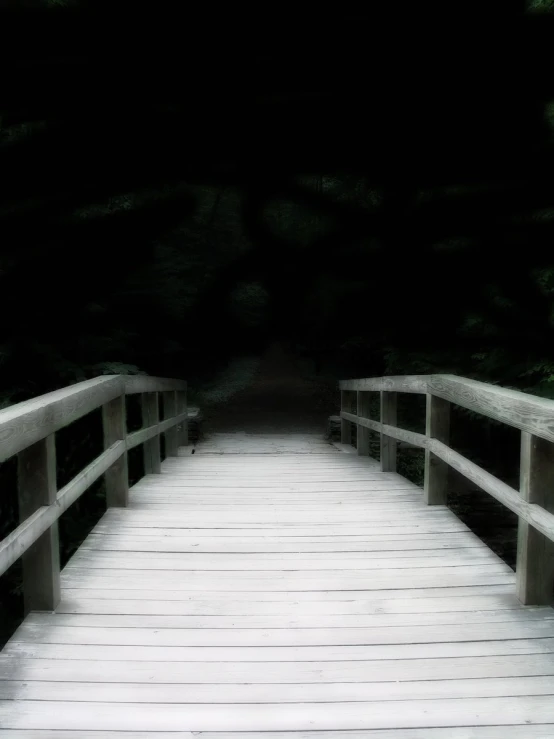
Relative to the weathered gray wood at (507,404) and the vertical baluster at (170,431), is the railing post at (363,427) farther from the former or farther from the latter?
the weathered gray wood at (507,404)

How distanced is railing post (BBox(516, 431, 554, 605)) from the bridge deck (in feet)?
0.37

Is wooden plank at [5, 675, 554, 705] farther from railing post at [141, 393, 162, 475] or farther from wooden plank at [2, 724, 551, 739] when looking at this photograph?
railing post at [141, 393, 162, 475]

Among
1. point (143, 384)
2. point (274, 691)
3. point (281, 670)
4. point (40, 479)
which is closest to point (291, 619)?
point (281, 670)

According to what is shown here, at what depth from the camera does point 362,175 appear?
15.0 metres

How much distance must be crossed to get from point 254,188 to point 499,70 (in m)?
8.59

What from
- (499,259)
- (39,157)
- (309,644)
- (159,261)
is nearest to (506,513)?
(499,259)

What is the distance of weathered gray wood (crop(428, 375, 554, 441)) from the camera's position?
8.29 feet

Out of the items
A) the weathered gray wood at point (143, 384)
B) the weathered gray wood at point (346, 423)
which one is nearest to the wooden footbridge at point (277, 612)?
the weathered gray wood at point (143, 384)

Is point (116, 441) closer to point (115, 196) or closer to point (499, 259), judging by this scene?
point (115, 196)

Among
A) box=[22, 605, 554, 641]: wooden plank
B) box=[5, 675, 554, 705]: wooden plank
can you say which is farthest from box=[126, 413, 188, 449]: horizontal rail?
box=[5, 675, 554, 705]: wooden plank

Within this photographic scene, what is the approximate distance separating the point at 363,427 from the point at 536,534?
15.6 ft

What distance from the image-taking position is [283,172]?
16250 millimetres

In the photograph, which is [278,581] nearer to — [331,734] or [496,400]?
[331,734]

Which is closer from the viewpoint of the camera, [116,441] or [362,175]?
[116,441]
